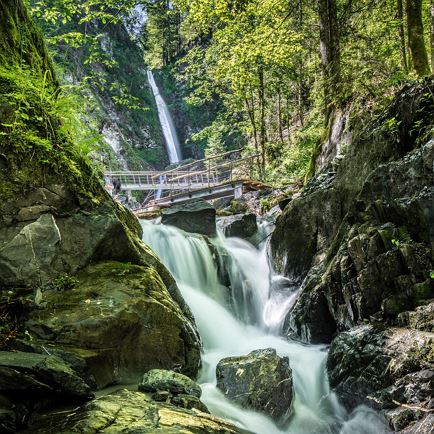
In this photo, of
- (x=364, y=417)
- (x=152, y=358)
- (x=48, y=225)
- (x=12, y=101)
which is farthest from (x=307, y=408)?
(x=12, y=101)

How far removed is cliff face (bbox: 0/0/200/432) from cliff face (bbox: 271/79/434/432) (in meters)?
2.32

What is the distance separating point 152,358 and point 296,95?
25.6 metres

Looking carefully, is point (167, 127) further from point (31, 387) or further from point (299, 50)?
point (31, 387)

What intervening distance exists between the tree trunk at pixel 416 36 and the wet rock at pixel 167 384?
8.32m

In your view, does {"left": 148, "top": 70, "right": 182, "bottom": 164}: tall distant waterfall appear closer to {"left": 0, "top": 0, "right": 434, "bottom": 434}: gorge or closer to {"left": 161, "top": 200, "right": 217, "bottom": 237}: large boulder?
{"left": 161, "top": 200, "right": 217, "bottom": 237}: large boulder

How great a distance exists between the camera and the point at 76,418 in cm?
277

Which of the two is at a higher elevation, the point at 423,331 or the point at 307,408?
the point at 423,331

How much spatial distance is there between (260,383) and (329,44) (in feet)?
36.5

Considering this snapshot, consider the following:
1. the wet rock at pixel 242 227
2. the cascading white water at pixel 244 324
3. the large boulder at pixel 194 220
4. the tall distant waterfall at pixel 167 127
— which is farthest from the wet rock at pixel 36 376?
the tall distant waterfall at pixel 167 127

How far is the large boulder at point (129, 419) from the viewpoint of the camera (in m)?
2.67

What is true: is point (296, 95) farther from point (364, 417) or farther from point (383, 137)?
point (364, 417)

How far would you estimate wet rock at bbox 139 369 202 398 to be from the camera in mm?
3834

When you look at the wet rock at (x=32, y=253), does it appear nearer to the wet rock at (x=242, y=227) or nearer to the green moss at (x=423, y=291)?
the green moss at (x=423, y=291)

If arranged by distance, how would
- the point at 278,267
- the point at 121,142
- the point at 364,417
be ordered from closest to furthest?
the point at 364,417 → the point at 278,267 → the point at 121,142
